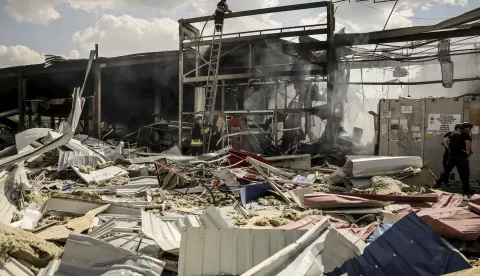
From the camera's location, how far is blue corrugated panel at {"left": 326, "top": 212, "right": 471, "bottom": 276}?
254cm

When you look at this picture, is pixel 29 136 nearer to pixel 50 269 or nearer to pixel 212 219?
pixel 50 269

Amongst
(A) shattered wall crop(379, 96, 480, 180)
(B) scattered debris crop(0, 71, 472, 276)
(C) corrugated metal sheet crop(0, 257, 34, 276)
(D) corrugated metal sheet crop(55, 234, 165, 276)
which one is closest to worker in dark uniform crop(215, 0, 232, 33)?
(B) scattered debris crop(0, 71, 472, 276)

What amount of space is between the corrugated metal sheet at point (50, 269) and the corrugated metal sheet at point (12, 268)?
0.33ft

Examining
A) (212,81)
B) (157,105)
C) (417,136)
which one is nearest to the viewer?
(417,136)

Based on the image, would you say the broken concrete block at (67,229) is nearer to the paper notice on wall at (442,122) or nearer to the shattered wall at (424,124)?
the shattered wall at (424,124)

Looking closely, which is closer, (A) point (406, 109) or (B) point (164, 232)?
(B) point (164, 232)

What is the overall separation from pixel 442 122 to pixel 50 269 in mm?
10313

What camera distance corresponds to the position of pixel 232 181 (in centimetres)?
787

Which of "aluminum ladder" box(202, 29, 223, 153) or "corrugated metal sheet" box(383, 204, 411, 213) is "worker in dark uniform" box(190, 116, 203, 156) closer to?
"aluminum ladder" box(202, 29, 223, 153)

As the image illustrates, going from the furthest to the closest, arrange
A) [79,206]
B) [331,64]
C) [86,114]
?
[86,114]
[331,64]
[79,206]

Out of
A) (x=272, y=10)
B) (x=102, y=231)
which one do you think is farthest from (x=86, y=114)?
(x=102, y=231)

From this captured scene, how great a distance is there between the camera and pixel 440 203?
618 cm

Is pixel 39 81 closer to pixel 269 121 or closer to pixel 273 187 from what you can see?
pixel 269 121

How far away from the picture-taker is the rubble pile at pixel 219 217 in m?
2.79
